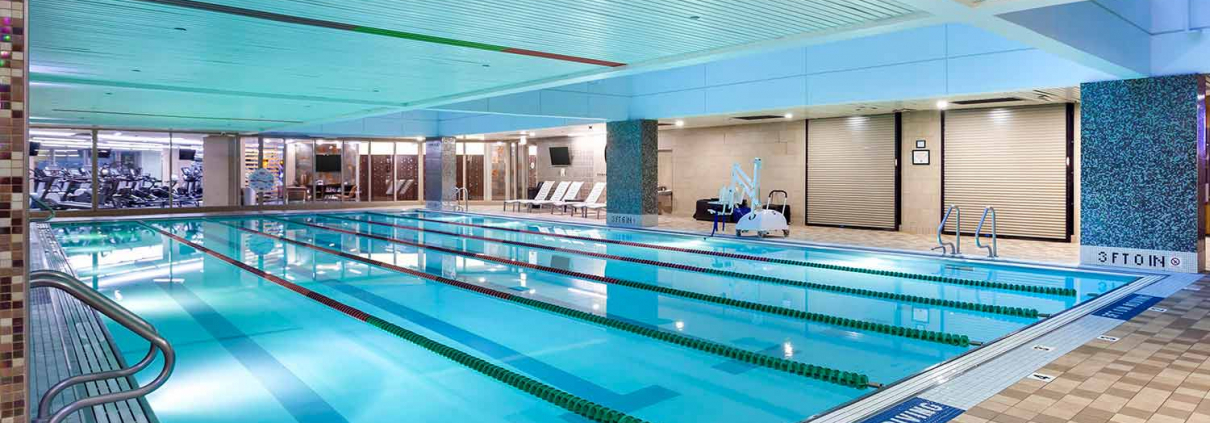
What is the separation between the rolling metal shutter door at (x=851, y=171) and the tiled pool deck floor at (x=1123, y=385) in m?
8.95

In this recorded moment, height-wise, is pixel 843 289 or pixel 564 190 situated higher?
pixel 564 190

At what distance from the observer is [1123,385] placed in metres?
3.79

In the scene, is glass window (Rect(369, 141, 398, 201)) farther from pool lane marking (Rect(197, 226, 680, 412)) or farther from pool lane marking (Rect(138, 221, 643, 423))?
pool lane marking (Rect(197, 226, 680, 412))

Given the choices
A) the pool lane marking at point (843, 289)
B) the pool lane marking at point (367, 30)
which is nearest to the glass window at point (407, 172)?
the pool lane marking at point (843, 289)

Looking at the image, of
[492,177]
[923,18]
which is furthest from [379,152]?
[923,18]

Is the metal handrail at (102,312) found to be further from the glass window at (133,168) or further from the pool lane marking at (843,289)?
the glass window at (133,168)

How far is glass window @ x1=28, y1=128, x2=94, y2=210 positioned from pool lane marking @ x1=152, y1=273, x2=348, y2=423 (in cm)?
1474

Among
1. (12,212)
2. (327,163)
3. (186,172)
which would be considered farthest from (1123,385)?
(186,172)

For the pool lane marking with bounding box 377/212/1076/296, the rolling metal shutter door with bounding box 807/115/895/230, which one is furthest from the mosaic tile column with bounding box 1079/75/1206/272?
the rolling metal shutter door with bounding box 807/115/895/230

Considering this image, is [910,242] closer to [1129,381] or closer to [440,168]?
[1129,381]

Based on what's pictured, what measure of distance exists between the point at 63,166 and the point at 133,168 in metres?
2.10

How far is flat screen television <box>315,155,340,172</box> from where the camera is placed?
22719 mm

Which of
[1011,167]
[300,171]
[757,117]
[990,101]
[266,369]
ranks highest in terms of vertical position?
[757,117]

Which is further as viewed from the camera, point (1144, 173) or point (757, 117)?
point (757, 117)
